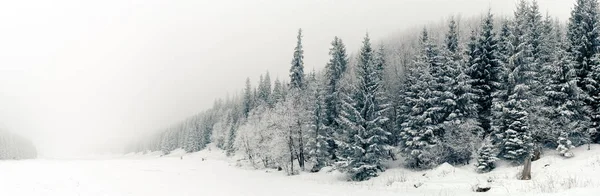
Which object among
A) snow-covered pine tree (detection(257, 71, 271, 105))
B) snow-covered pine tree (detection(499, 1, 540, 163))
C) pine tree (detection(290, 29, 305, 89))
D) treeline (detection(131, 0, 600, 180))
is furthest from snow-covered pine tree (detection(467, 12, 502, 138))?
snow-covered pine tree (detection(257, 71, 271, 105))

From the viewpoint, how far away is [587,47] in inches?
1272

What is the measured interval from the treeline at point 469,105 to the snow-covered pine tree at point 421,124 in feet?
0.38

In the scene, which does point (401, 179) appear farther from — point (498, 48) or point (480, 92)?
point (498, 48)

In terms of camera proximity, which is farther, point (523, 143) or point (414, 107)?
point (414, 107)

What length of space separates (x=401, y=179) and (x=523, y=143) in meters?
11.2

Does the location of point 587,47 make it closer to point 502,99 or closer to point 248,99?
point 502,99

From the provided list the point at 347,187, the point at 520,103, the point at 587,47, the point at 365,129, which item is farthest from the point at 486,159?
the point at 347,187

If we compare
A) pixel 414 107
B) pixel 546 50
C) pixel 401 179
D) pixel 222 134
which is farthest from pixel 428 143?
pixel 222 134

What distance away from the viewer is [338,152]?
130 ft

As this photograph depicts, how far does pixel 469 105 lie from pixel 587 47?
37.9 ft

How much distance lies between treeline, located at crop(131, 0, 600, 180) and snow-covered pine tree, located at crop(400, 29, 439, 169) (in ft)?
0.38

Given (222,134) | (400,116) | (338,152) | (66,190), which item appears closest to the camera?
(66,190)

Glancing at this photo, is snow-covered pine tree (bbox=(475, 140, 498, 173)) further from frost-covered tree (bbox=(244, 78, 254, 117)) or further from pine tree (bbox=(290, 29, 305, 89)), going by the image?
frost-covered tree (bbox=(244, 78, 254, 117))

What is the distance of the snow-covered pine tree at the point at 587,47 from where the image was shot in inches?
1217
